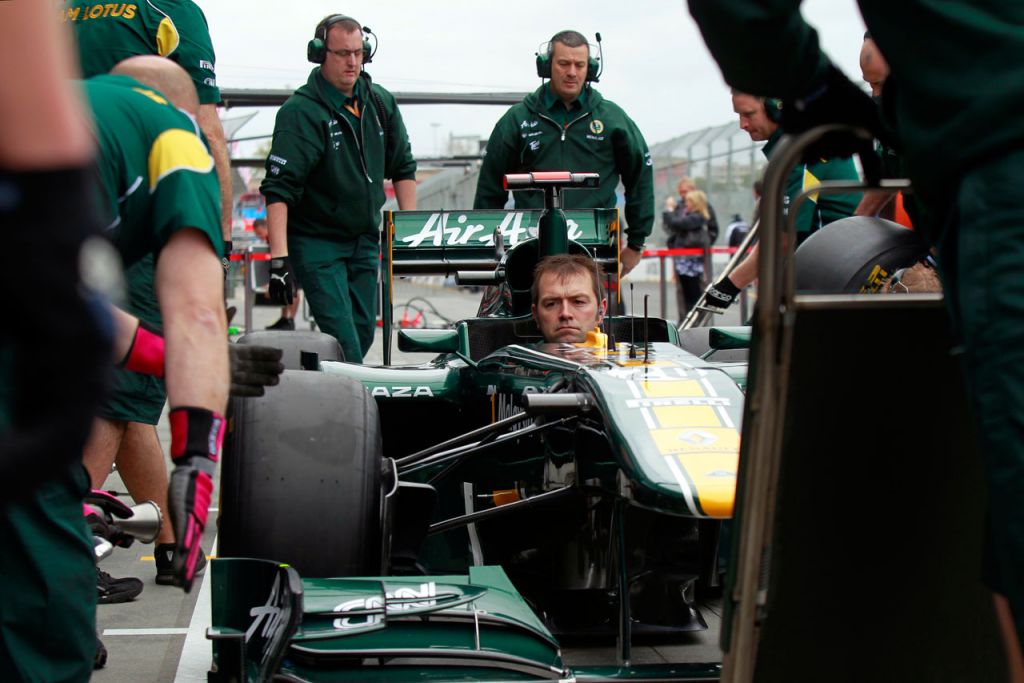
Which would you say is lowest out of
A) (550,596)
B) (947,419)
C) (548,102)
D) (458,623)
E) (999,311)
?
(550,596)

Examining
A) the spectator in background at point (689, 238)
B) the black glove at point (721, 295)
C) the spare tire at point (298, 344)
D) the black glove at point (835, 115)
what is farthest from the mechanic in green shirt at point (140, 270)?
the spectator in background at point (689, 238)

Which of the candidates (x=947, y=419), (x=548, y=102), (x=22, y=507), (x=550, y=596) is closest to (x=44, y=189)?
(x=22, y=507)

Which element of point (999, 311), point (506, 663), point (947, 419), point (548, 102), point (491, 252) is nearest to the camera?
point (999, 311)

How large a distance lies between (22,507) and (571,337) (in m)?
2.48

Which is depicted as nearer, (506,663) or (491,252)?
(506,663)

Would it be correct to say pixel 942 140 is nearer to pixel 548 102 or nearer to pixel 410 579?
pixel 410 579

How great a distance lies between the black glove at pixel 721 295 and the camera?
18.5ft

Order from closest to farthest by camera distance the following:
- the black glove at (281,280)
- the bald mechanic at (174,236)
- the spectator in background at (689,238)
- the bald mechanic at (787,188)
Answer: the bald mechanic at (174,236), the bald mechanic at (787,188), the black glove at (281,280), the spectator in background at (689,238)

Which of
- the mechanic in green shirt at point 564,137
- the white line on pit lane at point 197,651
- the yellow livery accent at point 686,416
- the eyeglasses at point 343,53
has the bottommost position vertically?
the white line on pit lane at point 197,651

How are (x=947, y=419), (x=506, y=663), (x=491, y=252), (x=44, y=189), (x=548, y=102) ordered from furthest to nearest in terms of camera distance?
(x=548, y=102), (x=491, y=252), (x=506, y=663), (x=947, y=419), (x=44, y=189)

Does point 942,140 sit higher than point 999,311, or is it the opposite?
point 942,140

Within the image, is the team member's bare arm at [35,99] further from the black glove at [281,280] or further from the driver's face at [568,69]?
the driver's face at [568,69]

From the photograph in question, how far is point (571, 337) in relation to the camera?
4.36m

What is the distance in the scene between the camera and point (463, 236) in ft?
19.1
